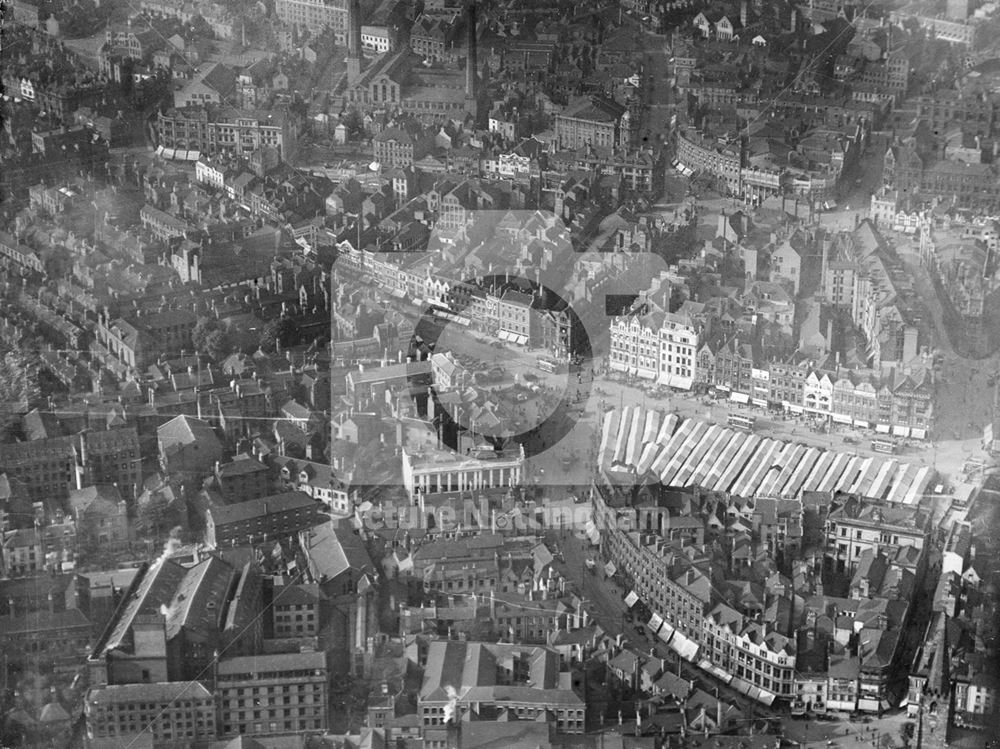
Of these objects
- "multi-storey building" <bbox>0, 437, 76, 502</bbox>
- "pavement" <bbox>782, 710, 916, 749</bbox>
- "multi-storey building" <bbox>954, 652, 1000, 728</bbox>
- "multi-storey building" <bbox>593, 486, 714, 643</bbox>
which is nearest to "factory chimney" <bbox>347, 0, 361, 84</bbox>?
"multi-storey building" <bbox>0, 437, 76, 502</bbox>

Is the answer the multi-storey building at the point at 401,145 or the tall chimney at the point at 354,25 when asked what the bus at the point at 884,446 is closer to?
the multi-storey building at the point at 401,145

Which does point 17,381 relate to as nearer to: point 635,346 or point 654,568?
point 635,346

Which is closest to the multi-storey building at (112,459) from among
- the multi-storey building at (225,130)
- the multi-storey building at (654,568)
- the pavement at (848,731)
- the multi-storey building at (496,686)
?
the multi-storey building at (496,686)

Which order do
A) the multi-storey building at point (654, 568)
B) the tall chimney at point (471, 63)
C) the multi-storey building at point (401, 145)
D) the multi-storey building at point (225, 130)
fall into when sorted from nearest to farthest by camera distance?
1. the multi-storey building at point (654, 568)
2. the multi-storey building at point (401, 145)
3. the tall chimney at point (471, 63)
4. the multi-storey building at point (225, 130)

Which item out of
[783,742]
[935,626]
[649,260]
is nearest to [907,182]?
[649,260]

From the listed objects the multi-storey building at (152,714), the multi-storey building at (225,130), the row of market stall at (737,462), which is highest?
the multi-storey building at (225,130)

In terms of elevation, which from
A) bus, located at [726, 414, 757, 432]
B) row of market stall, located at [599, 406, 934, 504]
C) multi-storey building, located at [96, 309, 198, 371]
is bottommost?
row of market stall, located at [599, 406, 934, 504]

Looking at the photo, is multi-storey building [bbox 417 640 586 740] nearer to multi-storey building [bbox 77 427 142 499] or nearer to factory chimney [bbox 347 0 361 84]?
multi-storey building [bbox 77 427 142 499]

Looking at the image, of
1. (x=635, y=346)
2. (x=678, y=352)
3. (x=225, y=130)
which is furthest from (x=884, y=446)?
(x=225, y=130)
